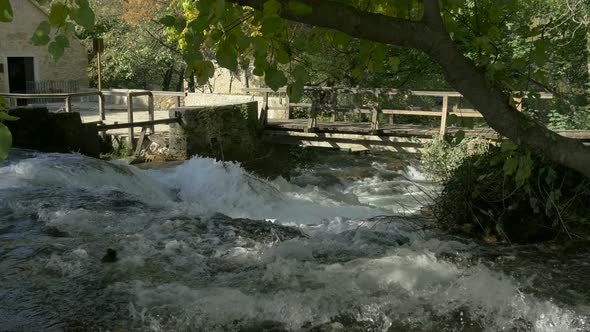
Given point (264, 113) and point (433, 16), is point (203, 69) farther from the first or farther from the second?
point (264, 113)

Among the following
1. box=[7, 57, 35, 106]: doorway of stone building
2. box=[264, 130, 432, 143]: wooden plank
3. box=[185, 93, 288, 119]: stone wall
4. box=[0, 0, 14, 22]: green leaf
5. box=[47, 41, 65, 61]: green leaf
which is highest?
box=[0, 0, 14, 22]: green leaf

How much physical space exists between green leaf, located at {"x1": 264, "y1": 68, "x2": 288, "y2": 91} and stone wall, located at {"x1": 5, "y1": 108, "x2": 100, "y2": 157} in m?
9.39

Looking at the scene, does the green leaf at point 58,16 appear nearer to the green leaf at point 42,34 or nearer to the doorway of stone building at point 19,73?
the green leaf at point 42,34

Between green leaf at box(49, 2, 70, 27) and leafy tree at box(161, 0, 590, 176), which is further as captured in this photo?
leafy tree at box(161, 0, 590, 176)

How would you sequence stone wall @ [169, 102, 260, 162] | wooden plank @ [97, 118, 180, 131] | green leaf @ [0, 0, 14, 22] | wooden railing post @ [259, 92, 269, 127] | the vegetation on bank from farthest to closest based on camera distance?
wooden railing post @ [259, 92, 269, 127] < stone wall @ [169, 102, 260, 162] < wooden plank @ [97, 118, 180, 131] < the vegetation on bank < green leaf @ [0, 0, 14, 22]

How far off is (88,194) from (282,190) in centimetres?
531

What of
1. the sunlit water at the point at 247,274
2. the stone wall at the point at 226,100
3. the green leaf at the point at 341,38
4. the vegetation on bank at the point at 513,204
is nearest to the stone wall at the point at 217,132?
the stone wall at the point at 226,100

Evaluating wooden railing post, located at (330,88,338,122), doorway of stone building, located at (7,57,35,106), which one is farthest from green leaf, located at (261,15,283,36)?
doorway of stone building, located at (7,57,35,106)

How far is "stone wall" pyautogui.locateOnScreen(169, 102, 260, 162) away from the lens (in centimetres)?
1434

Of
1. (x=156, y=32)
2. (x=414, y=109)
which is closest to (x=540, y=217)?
(x=414, y=109)

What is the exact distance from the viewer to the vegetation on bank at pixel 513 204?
6363 millimetres

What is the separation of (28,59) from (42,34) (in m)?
27.7

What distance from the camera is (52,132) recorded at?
40.2ft

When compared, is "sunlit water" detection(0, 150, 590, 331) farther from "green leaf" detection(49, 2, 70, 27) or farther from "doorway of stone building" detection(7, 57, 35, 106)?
"doorway of stone building" detection(7, 57, 35, 106)
